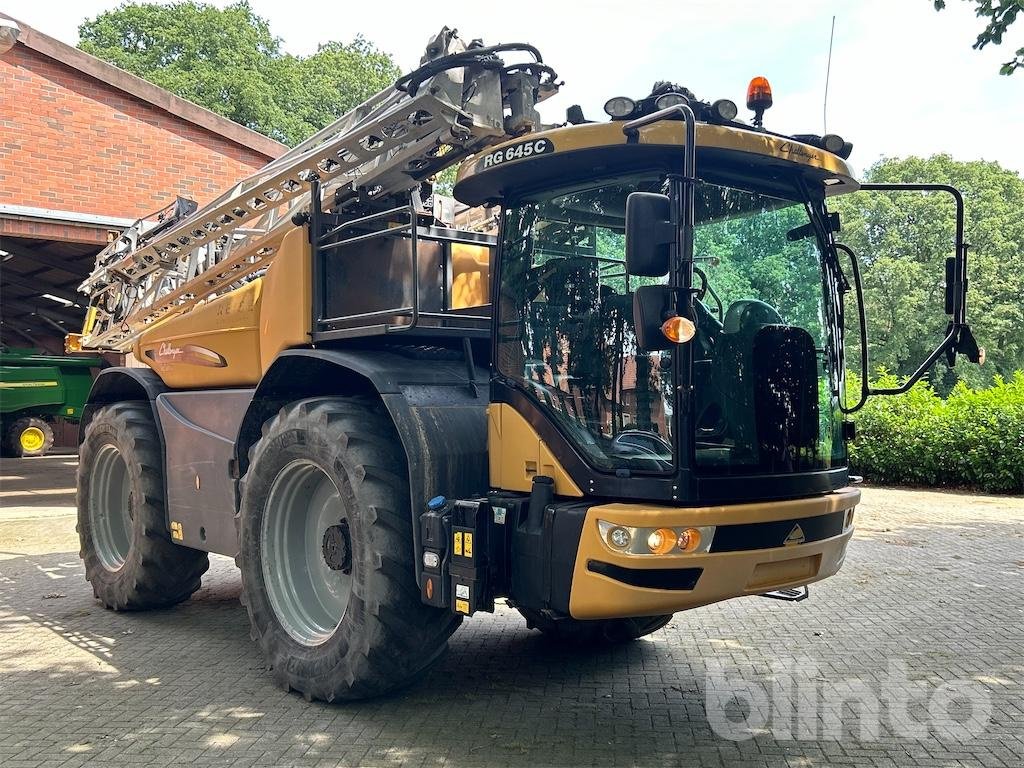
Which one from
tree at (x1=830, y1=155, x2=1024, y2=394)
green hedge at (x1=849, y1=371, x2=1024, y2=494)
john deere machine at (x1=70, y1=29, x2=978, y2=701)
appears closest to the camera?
john deere machine at (x1=70, y1=29, x2=978, y2=701)

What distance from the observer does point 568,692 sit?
5.14m

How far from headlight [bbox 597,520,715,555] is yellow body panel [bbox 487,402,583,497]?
32 centimetres

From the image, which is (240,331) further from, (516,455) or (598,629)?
(598,629)

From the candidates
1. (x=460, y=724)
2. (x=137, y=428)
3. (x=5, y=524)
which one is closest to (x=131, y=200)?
(x=5, y=524)

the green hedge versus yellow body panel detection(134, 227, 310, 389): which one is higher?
yellow body panel detection(134, 227, 310, 389)

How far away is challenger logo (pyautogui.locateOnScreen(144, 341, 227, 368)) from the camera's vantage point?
244 inches

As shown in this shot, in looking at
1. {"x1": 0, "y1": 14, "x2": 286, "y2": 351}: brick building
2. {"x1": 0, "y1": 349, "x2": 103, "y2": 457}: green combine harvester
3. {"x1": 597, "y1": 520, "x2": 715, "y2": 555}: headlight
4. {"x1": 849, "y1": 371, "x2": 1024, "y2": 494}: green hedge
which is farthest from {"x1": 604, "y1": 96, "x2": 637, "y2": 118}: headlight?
{"x1": 0, "y1": 349, "x2": 103, "y2": 457}: green combine harvester

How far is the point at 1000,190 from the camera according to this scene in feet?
143

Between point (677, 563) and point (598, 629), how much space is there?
83.4 inches

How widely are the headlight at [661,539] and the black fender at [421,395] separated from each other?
0.94 metres

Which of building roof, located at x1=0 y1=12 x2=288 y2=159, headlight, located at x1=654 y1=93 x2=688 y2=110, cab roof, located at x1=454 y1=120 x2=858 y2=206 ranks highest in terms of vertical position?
building roof, located at x1=0 y1=12 x2=288 y2=159

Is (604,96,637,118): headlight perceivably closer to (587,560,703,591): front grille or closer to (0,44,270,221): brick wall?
(587,560,703,591): front grille

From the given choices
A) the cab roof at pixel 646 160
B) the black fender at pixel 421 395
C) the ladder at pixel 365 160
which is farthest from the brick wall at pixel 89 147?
the cab roof at pixel 646 160

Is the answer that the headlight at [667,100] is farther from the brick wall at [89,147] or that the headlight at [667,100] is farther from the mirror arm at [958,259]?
the brick wall at [89,147]
